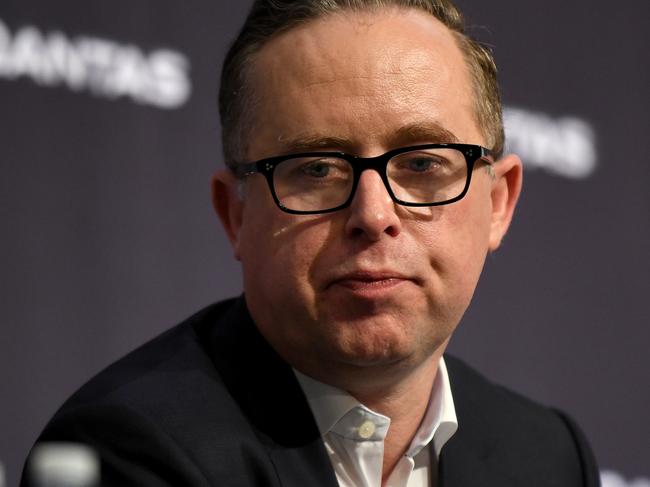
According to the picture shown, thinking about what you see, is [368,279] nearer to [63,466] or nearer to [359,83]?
[359,83]

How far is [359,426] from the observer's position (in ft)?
5.84

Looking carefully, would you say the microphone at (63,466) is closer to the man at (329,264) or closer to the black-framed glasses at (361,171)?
the man at (329,264)

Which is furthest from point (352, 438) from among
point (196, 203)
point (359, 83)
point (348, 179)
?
point (196, 203)

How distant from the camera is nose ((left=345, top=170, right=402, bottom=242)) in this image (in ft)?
5.25

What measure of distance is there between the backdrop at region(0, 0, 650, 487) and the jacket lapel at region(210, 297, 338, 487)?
0.88 m

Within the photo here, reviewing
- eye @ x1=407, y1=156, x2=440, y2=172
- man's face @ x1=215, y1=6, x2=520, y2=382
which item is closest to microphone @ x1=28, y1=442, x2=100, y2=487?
man's face @ x1=215, y1=6, x2=520, y2=382

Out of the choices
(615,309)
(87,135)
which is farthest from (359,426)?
(615,309)

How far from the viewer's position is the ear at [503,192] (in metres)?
1.93

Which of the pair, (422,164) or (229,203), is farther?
(229,203)

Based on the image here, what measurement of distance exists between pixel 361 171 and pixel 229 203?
1.14 ft

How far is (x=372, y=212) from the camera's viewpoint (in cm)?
160

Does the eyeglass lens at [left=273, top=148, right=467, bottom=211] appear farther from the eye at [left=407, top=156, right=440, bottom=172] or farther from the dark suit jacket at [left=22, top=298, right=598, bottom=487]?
the dark suit jacket at [left=22, top=298, right=598, bottom=487]

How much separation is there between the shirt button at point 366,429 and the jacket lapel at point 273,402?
0.09m

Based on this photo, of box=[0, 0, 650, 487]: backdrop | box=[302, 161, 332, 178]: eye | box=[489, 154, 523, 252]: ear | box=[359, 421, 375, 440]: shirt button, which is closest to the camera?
box=[302, 161, 332, 178]: eye
